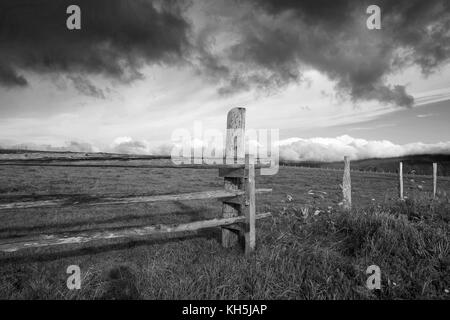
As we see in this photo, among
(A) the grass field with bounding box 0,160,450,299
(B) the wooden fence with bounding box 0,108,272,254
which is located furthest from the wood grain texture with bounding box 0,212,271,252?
(A) the grass field with bounding box 0,160,450,299

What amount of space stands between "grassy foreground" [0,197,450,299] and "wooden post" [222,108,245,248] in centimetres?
33

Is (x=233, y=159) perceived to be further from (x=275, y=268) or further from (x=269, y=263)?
(x=275, y=268)

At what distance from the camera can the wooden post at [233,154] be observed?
16.8 ft

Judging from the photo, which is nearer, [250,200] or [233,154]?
[250,200]

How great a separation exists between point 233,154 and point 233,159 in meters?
0.11

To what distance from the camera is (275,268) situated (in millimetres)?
3635

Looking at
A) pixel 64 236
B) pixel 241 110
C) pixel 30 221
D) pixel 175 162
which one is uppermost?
pixel 241 110

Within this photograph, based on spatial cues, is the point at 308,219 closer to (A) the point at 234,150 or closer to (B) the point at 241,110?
(A) the point at 234,150

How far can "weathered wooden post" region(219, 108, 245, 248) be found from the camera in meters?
5.10

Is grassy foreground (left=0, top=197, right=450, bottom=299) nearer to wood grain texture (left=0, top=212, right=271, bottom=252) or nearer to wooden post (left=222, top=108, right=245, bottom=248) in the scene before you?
wooden post (left=222, top=108, right=245, bottom=248)

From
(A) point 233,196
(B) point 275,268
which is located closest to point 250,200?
(A) point 233,196

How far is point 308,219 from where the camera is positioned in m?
6.07
